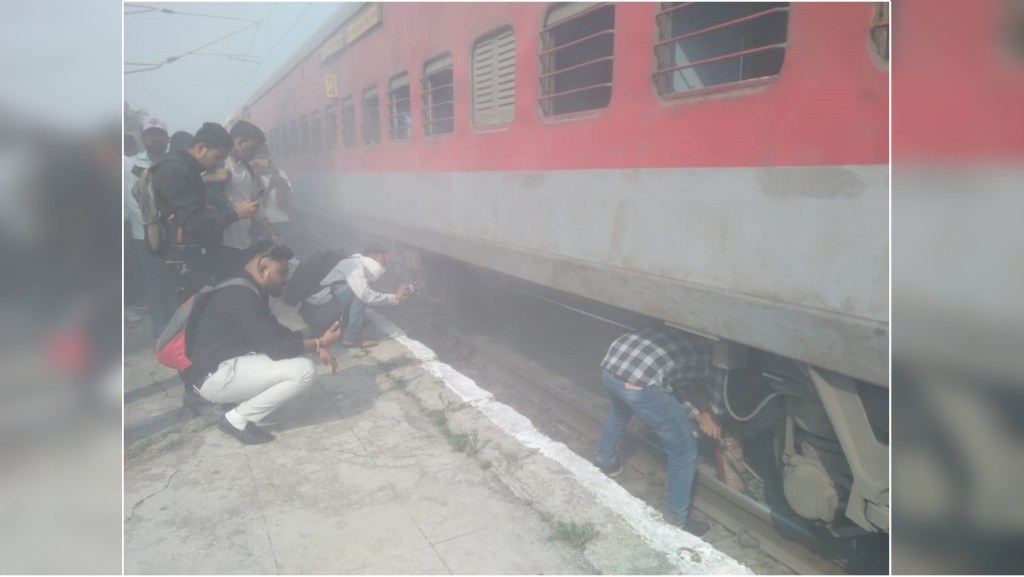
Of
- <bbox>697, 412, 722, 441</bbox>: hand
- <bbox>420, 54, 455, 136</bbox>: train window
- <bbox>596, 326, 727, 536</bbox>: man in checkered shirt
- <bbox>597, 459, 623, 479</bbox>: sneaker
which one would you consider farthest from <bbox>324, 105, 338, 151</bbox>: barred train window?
<bbox>697, 412, 722, 441</bbox>: hand

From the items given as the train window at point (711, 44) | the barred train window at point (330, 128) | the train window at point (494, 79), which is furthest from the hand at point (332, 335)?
the train window at point (711, 44)

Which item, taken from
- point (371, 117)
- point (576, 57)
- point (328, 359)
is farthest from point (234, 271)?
point (576, 57)

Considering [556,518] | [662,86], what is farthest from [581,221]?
[556,518]

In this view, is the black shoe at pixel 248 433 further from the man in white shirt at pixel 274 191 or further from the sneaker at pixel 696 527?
the sneaker at pixel 696 527

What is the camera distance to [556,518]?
261 centimetres

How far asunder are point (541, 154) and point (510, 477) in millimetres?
1613

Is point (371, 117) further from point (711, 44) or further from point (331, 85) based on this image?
point (711, 44)

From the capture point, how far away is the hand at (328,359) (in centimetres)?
325

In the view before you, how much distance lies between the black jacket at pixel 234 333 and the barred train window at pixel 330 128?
4.60 feet

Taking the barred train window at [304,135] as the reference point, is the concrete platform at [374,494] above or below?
below

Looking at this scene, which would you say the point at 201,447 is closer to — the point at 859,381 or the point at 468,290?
the point at 468,290

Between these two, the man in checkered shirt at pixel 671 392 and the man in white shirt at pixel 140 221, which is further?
the man in checkered shirt at pixel 671 392

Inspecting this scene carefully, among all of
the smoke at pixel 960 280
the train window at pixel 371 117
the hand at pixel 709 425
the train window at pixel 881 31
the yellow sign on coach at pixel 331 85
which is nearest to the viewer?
the smoke at pixel 960 280

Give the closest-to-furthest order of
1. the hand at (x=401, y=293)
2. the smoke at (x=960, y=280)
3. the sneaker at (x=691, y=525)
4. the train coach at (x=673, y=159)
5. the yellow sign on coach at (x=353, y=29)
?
the smoke at (x=960, y=280) → the train coach at (x=673, y=159) → the sneaker at (x=691, y=525) → the yellow sign on coach at (x=353, y=29) → the hand at (x=401, y=293)
